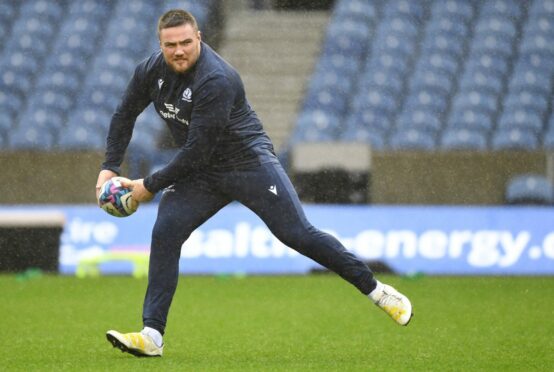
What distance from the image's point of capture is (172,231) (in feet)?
22.0

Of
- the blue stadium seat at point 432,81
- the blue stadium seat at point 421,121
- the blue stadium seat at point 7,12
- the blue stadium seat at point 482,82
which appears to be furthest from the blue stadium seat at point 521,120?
the blue stadium seat at point 7,12

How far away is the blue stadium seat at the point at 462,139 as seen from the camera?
16953mm

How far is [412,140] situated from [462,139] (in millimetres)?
676

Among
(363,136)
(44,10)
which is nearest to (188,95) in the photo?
(363,136)

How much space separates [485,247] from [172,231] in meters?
6.90

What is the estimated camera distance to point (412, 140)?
56.2 feet

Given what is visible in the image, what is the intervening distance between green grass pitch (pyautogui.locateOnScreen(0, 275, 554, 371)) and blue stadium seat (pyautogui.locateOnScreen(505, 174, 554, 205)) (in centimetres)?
163

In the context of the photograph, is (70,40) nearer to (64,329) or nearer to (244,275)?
(244,275)

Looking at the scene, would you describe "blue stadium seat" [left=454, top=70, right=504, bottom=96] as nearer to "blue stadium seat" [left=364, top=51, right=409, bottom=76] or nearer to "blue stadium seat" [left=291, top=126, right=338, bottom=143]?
"blue stadium seat" [left=364, top=51, right=409, bottom=76]

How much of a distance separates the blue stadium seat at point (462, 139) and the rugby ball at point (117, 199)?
10.6 m

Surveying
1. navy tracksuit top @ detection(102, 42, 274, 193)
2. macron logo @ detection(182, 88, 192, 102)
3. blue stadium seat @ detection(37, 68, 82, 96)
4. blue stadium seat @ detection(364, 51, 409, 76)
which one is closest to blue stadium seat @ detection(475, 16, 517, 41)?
blue stadium seat @ detection(364, 51, 409, 76)

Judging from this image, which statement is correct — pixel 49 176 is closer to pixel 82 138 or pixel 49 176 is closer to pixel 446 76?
pixel 82 138

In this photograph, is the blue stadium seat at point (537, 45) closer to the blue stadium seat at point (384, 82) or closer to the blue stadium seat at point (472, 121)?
the blue stadium seat at point (472, 121)

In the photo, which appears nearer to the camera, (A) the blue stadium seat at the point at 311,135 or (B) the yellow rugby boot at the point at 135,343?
(B) the yellow rugby boot at the point at 135,343
